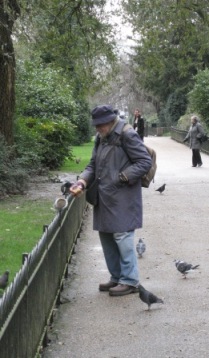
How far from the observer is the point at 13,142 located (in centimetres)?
1809

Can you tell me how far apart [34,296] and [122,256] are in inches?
83.4

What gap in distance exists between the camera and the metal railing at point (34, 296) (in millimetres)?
4164

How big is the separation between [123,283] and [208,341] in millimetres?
1595

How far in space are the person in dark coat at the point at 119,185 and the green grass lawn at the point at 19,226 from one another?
4.07 feet

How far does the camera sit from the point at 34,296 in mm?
5316

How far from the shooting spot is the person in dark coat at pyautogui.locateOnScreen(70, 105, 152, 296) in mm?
7133

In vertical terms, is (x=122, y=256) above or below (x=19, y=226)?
above

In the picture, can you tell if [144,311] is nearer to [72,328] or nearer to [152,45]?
[72,328]

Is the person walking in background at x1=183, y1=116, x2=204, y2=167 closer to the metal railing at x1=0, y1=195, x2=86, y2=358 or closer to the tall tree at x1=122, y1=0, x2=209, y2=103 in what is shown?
the tall tree at x1=122, y1=0, x2=209, y2=103

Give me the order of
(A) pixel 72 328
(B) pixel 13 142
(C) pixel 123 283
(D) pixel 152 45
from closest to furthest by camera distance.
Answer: (A) pixel 72 328
(C) pixel 123 283
(B) pixel 13 142
(D) pixel 152 45

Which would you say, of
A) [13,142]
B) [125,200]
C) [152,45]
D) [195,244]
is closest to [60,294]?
[125,200]

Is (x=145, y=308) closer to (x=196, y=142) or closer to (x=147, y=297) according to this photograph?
(x=147, y=297)

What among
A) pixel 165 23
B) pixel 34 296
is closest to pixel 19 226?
pixel 34 296

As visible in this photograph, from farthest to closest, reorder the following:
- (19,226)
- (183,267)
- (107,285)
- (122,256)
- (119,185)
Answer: (19,226) < (183,267) < (107,285) < (122,256) < (119,185)
